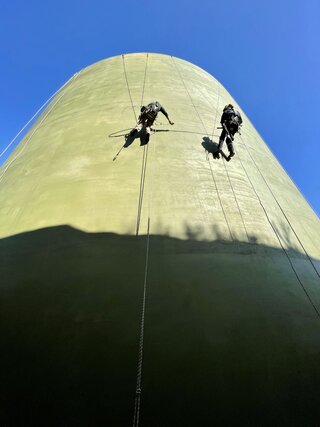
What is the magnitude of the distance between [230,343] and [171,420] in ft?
2.70

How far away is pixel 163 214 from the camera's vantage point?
4.29 m

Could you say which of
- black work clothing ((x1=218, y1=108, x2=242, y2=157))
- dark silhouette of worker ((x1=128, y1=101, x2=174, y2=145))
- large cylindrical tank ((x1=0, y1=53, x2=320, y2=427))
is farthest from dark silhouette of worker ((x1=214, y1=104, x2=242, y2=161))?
dark silhouette of worker ((x1=128, y1=101, x2=174, y2=145))

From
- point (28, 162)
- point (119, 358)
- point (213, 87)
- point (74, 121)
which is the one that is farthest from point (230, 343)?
point (213, 87)

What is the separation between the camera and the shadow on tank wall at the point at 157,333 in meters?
2.61

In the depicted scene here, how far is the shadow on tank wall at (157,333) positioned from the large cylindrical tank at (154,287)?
0.01m

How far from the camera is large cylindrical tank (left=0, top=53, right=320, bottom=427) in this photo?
266 cm

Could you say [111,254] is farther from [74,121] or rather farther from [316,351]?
[74,121]

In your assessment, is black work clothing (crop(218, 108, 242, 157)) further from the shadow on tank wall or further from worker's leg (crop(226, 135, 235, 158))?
the shadow on tank wall

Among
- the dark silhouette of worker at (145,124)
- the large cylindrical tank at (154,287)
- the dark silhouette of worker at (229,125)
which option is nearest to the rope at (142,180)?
the large cylindrical tank at (154,287)

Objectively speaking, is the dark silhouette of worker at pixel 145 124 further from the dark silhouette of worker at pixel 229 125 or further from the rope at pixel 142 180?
the dark silhouette of worker at pixel 229 125

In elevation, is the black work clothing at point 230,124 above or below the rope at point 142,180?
above

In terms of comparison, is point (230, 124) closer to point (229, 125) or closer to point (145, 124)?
point (229, 125)

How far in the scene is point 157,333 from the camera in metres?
3.05

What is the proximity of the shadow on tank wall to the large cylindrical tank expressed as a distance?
12 millimetres
